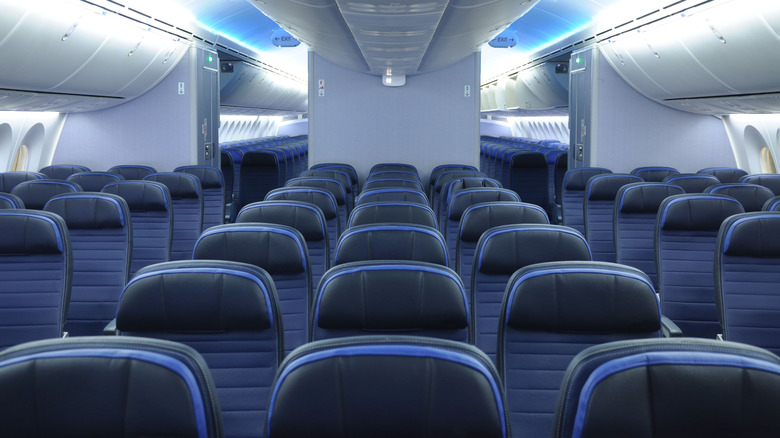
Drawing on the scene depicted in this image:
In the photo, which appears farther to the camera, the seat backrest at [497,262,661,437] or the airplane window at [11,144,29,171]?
the airplane window at [11,144,29,171]

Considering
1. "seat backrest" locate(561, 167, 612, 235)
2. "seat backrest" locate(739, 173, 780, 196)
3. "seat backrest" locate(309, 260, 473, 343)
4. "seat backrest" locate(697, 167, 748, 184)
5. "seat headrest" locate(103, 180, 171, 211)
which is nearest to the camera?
"seat backrest" locate(309, 260, 473, 343)

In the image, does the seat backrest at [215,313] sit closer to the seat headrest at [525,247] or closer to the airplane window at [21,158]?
the seat headrest at [525,247]

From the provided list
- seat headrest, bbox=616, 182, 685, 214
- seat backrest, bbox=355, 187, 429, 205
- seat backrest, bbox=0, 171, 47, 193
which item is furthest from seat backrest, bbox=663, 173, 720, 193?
seat backrest, bbox=0, 171, 47, 193

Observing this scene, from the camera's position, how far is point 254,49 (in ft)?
67.3

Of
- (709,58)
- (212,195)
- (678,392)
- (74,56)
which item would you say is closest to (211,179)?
(212,195)

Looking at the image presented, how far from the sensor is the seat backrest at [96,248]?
6.01 meters

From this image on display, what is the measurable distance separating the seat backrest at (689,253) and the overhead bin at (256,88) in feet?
48.1

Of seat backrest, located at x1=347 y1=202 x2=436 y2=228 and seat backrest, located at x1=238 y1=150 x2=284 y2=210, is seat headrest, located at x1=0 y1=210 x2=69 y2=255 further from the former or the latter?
seat backrest, located at x1=238 y1=150 x2=284 y2=210

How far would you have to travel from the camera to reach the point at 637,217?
6996 millimetres

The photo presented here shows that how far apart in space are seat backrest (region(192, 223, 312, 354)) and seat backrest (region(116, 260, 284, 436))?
76 cm

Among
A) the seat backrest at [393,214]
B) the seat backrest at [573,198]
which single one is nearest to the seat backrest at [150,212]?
the seat backrest at [393,214]

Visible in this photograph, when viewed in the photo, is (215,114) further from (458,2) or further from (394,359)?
(394,359)

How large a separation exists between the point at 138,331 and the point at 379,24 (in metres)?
4.11

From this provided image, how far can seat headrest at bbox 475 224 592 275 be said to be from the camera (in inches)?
171
